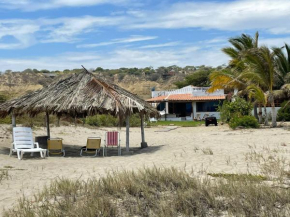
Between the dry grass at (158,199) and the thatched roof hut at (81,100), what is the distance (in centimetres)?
590

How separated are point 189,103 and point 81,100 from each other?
2643 centimetres

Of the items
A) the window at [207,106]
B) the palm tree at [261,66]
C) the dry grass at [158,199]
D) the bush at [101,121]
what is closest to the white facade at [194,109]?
the window at [207,106]

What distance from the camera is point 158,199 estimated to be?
19.6ft

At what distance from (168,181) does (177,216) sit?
1385mm

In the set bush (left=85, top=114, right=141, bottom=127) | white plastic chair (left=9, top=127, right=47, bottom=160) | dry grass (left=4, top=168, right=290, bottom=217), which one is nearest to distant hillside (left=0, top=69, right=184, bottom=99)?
bush (left=85, top=114, right=141, bottom=127)

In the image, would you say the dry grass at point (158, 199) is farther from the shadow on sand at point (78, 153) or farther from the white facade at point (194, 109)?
the white facade at point (194, 109)

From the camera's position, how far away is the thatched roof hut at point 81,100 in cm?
1249

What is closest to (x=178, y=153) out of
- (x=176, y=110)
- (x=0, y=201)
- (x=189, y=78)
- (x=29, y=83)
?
(x=0, y=201)

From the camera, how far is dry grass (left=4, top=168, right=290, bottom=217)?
5.39 m

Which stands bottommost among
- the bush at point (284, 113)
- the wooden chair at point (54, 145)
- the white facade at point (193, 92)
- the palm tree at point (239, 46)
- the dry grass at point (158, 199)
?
the dry grass at point (158, 199)

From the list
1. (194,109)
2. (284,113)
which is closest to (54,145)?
(284,113)

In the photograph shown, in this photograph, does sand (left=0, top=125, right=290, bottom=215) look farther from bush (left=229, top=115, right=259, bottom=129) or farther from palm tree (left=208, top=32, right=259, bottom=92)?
palm tree (left=208, top=32, right=259, bottom=92)

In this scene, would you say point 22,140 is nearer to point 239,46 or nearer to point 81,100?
point 81,100

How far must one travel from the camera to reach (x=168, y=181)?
265 inches
